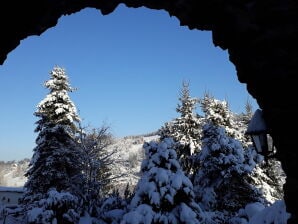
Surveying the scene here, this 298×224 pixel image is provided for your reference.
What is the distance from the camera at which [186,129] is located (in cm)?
2770

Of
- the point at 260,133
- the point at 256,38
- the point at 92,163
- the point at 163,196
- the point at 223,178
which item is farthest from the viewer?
the point at 92,163

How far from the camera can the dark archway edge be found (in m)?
3.80

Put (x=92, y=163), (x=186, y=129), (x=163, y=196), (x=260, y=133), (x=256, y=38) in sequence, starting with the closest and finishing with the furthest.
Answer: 1. (x=256, y=38)
2. (x=260, y=133)
3. (x=163, y=196)
4. (x=92, y=163)
5. (x=186, y=129)

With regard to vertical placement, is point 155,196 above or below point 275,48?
below

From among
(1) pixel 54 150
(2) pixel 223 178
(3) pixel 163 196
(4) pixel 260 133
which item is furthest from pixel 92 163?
(4) pixel 260 133

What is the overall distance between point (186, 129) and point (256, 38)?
2388 centimetres

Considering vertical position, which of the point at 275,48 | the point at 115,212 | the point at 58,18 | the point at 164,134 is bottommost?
the point at 115,212

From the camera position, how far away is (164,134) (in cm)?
3194

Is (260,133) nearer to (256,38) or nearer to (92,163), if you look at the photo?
(256,38)

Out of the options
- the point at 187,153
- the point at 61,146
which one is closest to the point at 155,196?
the point at 61,146

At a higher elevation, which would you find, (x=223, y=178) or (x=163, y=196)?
(x=223, y=178)

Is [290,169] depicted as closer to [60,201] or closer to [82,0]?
[82,0]

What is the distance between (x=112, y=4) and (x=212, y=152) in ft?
33.9

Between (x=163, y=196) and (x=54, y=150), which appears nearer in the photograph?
(x=163, y=196)
